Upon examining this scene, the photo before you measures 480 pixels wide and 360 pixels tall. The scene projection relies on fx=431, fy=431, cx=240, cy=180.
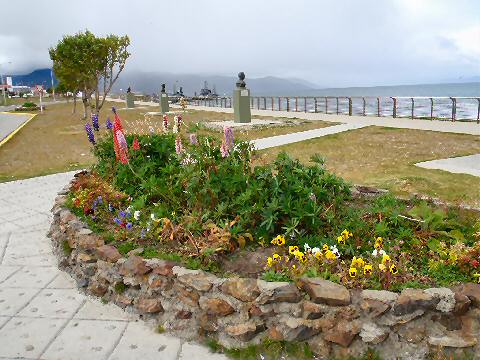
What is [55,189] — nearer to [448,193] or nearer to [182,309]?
[182,309]

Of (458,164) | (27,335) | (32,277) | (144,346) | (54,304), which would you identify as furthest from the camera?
(458,164)

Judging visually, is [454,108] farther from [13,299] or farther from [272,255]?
[13,299]

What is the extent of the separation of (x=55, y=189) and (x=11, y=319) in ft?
20.5

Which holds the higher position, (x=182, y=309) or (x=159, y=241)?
(x=159, y=241)

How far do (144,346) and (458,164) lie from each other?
922cm

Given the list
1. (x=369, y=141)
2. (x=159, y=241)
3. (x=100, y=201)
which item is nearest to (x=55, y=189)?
(x=100, y=201)

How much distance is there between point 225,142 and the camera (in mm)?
5270

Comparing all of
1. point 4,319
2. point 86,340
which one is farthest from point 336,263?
point 4,319

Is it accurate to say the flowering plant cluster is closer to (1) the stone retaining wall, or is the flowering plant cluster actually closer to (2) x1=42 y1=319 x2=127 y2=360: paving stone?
(1) the stone retaining wall

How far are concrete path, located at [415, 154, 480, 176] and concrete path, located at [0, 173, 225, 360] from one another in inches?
319

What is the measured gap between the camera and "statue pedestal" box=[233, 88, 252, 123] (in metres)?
21.0

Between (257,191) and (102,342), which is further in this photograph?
(257,191)

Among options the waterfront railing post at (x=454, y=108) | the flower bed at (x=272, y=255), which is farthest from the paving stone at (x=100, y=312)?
the waterfront railing post at (x=454, y=108)

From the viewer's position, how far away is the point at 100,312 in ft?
14.5
